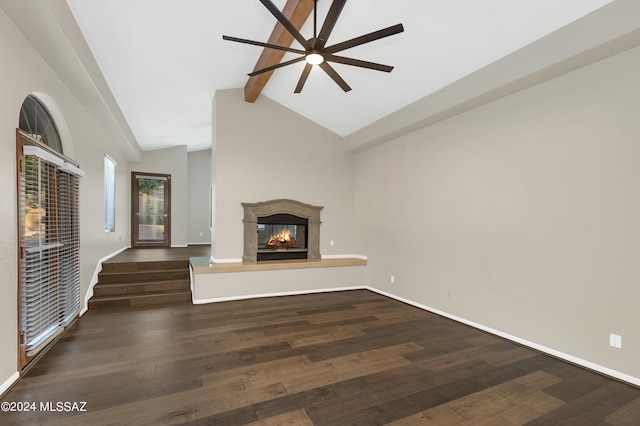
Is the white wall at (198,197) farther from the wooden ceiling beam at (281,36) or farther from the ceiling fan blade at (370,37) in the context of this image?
the ceiling fan blade at (370,37)

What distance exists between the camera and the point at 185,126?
6.89 m

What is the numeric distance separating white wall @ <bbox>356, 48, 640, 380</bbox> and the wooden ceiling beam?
7.96ft

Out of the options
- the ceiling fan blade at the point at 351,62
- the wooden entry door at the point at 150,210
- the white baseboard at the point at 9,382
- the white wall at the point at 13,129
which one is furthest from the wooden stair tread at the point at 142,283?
the ceiling fan blade at the point at 351,62

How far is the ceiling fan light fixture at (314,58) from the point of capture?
8.86 ft

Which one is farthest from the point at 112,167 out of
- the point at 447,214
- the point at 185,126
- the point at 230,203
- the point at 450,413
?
the point at 450,413

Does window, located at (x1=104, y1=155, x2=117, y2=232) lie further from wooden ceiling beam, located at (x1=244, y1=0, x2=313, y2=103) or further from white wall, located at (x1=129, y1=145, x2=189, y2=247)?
wooden ceiling beam, located at (x1=244, y1=0, x2=313, y2=103)

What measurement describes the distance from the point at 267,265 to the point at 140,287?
2.02 meters

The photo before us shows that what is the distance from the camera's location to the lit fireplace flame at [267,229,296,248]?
5.89 m

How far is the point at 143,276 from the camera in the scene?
5.19 meters

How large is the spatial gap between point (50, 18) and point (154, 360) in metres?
2.96

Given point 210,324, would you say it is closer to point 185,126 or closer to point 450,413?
point 450,413

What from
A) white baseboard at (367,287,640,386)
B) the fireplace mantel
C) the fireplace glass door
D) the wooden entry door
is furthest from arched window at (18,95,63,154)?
white baseboard at (367,287,640,386)

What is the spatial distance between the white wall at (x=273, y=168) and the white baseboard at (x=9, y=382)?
288 cm

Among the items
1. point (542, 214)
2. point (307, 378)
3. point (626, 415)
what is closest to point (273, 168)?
point (307, 378)
